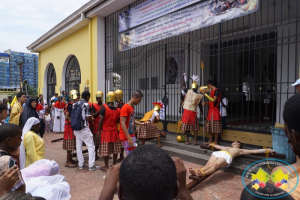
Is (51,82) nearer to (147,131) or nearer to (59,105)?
(59,105)

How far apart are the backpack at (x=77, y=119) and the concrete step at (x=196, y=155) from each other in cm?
252

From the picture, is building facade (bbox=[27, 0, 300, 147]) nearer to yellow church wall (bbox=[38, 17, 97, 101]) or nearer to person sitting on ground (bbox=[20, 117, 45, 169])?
yellow church wall (bbox=[38, 17, 97, 101])

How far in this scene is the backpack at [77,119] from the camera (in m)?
4.88

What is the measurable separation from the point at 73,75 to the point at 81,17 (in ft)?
11.9

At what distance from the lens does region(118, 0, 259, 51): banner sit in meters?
5.25

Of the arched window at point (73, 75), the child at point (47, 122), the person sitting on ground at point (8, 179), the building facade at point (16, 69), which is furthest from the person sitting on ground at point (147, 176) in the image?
the building facade at point (16, 69)

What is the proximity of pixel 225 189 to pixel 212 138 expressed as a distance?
213cm

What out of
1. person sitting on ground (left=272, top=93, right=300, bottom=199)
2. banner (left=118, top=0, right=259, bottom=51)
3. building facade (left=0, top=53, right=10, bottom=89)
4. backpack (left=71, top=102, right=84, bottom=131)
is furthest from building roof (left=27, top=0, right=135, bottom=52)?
building facade (left=0, top=53, right=10, bottom=89)

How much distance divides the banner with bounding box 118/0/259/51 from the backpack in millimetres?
3780

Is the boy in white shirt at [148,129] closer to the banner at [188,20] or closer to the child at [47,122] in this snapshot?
the banner at [188,20]

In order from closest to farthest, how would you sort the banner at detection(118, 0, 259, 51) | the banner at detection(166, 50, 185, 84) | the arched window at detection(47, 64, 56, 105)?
1. the banner at detection(118, 0, 259, 51)
2. the banner at detection(166, 50, 185, 84)
3. the arched window at detection(47, 64, 56, 105)

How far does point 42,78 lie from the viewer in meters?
15.9

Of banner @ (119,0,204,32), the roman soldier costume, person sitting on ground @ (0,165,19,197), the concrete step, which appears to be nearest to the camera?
person sitting on ground @ (0,165,19,197)

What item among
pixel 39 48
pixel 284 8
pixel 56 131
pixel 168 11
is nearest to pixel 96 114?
pixel 168 11
